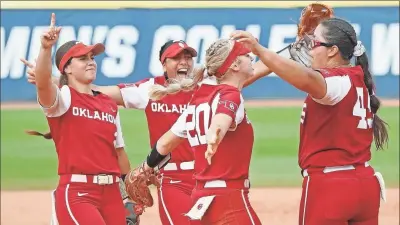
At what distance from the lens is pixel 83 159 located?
6.66 m

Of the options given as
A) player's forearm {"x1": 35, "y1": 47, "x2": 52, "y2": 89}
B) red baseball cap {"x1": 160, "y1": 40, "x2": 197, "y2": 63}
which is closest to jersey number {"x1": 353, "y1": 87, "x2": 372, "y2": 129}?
player's forearm {"x1": 35, "y1": 47, "x2": 52, "y2": 89}

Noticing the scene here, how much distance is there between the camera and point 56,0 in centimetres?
1441

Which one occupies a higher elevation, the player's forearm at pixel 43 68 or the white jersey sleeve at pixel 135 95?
the player's forearm at pixel 43 68

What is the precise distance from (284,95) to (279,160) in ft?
3.04

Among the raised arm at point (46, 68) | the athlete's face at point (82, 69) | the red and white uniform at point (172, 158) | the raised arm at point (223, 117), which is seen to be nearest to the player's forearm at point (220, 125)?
the raised arm at point (223, 117)

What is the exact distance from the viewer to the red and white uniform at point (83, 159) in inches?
260

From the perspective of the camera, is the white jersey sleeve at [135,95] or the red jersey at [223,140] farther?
the white jersey sleeve at [135,95]

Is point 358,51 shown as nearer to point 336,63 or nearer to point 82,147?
point 336,63

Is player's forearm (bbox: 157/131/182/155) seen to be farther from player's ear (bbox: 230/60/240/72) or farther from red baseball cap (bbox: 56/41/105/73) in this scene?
red baseball cap (bbox: 56/41/105/73)

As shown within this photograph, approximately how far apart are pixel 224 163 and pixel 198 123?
0.28 meters

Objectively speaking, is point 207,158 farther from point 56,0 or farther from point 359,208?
point 56,0

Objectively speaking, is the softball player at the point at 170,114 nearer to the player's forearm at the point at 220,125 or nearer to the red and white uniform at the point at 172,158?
the red and white uniform at the point at 172,158

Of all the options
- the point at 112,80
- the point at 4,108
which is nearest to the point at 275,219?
the point at 112,80

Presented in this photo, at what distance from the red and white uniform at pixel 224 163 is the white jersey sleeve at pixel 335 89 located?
48 centimetres
